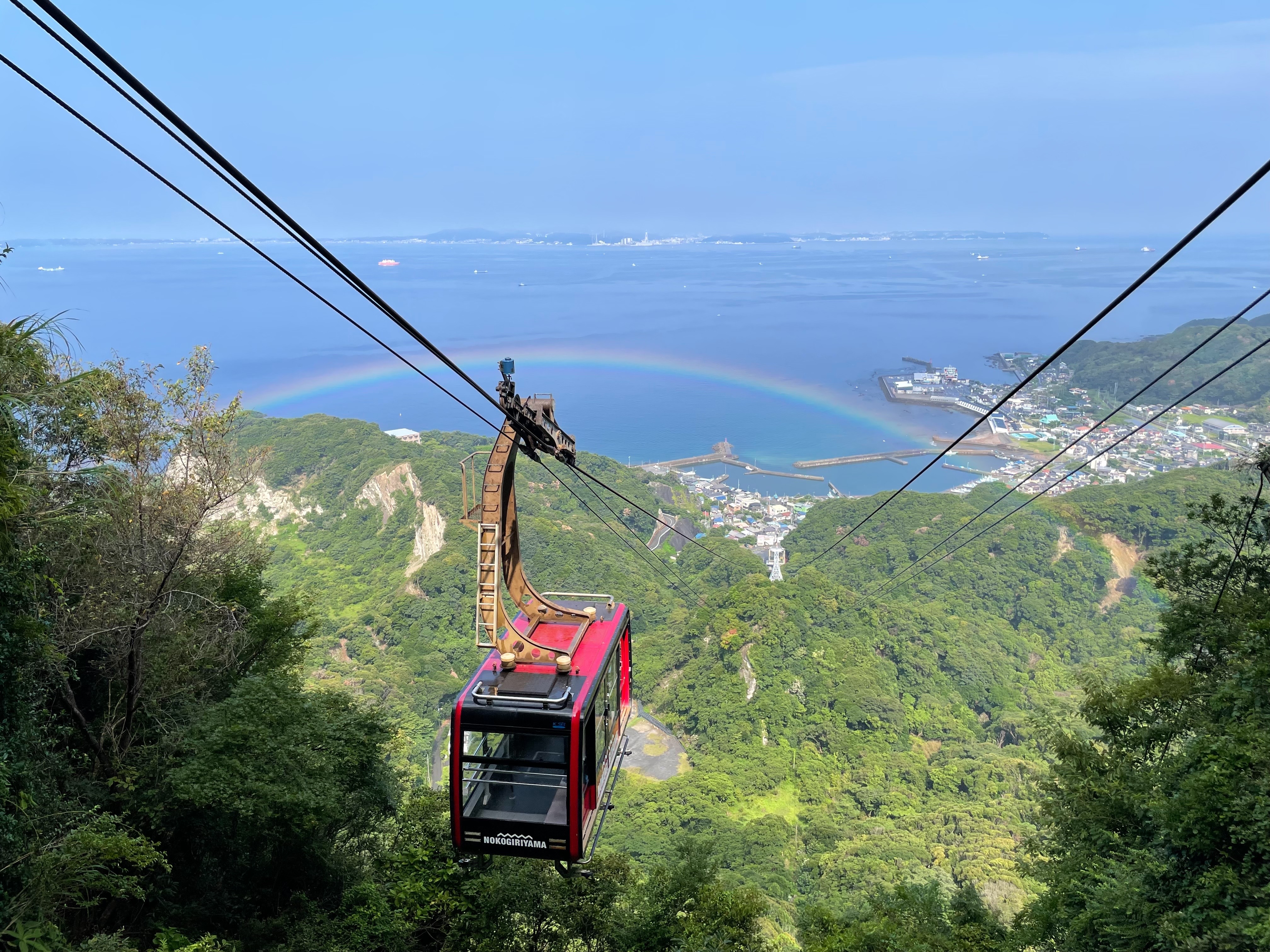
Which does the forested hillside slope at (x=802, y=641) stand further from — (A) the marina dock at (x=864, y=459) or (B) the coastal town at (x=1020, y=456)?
(A) the marina dock at (x=864, y=459)

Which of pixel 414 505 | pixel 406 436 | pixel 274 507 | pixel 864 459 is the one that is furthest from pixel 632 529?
pixel 864 459

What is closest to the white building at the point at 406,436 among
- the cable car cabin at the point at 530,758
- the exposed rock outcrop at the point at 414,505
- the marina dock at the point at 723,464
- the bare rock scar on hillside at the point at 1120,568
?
the exposed rock outcrop at the point at 414,505

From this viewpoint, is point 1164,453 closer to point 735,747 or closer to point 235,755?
point 735,747

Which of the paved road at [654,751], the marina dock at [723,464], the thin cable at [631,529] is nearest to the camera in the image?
the paved road at [654,751]

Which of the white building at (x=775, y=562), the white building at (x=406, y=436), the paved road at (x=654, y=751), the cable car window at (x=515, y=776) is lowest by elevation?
the paved road at (x=654, y=751)

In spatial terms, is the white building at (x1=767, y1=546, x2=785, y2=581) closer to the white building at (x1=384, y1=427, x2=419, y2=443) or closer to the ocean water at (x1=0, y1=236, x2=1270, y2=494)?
the ocean water at (x1=0, y1=236, x2=1270, y2=494)

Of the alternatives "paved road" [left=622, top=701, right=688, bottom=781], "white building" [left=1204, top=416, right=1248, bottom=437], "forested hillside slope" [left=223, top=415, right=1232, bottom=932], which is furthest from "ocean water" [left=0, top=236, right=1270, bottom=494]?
"paved road" [left=622, top=701, right=688, bottom=781]

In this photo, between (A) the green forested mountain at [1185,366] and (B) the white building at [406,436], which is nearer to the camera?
(B) the white building at [406,436]
